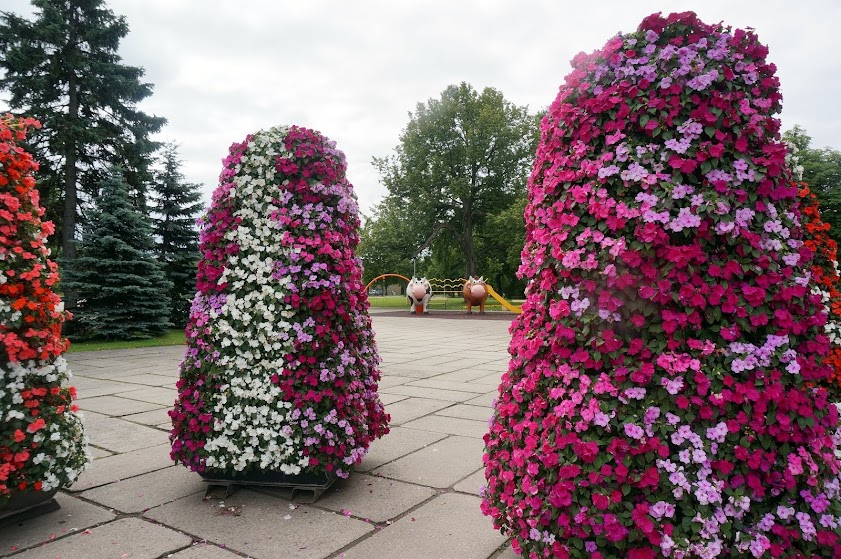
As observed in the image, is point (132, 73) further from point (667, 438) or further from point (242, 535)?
point (667, 438)

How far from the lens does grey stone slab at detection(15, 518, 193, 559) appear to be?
2701mm

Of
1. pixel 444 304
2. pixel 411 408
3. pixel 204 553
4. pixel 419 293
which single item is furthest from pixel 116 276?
pixel 444 304

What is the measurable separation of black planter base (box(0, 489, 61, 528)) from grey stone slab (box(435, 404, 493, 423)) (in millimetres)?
3479

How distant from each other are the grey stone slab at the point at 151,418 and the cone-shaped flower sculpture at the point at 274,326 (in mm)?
2048

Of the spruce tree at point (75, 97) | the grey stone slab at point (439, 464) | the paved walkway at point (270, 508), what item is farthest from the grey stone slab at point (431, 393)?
the spruce tree at point (75, 97)

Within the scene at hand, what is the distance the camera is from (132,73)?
1742 centimetres

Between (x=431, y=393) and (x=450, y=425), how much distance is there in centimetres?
158

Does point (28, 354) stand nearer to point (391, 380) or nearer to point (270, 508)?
point (270, 508)

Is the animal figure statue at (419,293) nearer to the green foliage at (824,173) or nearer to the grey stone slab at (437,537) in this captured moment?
the green foliage at (824,173)

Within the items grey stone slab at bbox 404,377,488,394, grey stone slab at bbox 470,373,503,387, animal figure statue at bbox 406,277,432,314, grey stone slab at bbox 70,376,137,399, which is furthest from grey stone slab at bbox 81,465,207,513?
animal figure statue at bbox 406,277,432,314

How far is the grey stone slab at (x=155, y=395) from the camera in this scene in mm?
6250

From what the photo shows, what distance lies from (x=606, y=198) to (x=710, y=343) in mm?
674

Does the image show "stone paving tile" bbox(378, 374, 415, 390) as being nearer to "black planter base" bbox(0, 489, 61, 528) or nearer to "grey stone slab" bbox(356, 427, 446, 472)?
"grey stone slab" bbox(356, 427, 446, 472)

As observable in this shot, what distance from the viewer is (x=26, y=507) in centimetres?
313
